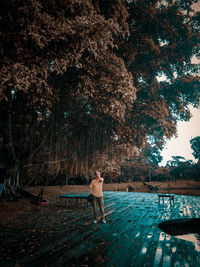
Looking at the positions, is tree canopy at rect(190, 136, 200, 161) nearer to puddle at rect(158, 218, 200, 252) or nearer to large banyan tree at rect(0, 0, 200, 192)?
large banyan tree at rect(0, 0, 200, 192)

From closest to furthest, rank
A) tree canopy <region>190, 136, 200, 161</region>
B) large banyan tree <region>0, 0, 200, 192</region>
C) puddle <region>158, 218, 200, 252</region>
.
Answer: large banyan tree <region>0, 0, 200, 192</region> < puddle <region>158, 218, 200, 252</region> < tree canopy <region>190, 136, 200, 161</region>

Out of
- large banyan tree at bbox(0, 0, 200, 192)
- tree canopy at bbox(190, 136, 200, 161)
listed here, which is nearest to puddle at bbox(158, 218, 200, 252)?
large banyan tree at bbox(0, 0, 200, 192)

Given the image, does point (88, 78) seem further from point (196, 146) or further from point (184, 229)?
point (196, 146)

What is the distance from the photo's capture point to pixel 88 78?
796 centimetres

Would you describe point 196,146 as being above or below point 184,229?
above

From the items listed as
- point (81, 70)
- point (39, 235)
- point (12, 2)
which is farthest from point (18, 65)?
point (39, 235)

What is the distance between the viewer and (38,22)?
17.9 feet

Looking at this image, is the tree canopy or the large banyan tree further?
the tree canopy

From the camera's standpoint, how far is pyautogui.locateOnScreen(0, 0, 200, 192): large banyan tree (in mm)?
5723

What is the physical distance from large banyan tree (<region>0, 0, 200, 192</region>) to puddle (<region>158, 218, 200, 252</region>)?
5481 millimetres

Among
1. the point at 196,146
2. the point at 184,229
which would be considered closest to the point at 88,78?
the point at 184,229

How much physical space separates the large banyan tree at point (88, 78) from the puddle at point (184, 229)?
18.0ft

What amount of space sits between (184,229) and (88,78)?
7.90 metres

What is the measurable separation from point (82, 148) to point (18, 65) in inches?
→ 369
